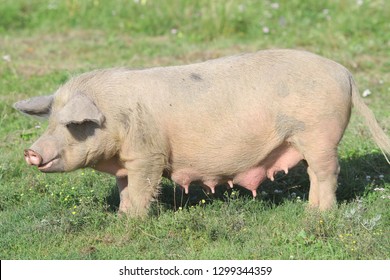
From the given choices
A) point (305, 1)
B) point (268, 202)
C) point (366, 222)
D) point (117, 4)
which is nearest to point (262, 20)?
point (305, 1)

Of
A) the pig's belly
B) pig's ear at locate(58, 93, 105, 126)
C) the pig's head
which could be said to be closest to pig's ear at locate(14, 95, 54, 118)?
the pig's head

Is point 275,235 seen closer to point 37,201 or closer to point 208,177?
point 208,177

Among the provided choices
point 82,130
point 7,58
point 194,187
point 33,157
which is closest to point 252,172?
point 194,187

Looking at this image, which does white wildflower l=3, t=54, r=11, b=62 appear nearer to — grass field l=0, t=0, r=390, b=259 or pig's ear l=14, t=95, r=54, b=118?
grass field l=0, t=0, r=390, b=259

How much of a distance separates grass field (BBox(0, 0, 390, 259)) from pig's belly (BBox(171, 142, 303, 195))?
0.57 ft

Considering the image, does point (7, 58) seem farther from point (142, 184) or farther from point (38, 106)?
point (142, 184)

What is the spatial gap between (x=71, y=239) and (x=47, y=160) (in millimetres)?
593

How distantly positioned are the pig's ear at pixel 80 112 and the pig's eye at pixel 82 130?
0.34 feet

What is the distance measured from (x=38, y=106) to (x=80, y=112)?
0.52 meters

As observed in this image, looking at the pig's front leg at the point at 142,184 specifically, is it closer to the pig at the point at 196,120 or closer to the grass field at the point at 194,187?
the pig at the point at 196,120

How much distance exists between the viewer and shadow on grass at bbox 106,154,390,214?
647 cm

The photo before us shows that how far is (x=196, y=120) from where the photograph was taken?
5.79 metres

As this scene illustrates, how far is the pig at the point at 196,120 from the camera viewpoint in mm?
5695
